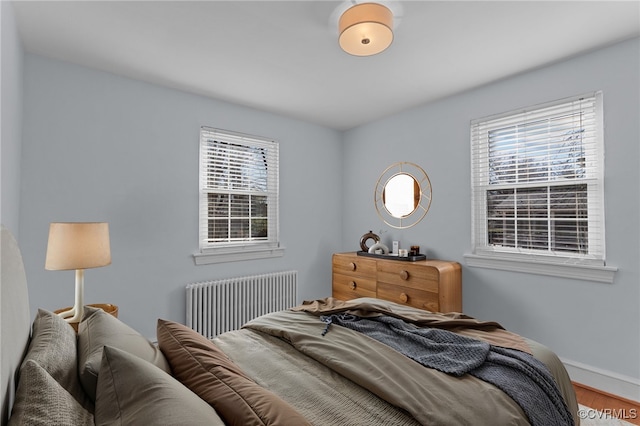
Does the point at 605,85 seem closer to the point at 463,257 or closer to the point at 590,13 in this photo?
the point at 590,13

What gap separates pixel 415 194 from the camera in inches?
150

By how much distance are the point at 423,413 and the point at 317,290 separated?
10.6 ft

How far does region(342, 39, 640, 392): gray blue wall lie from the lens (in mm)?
2391

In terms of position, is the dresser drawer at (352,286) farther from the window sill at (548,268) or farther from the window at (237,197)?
the window sill at (548,268)

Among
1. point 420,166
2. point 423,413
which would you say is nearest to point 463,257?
point 420,166

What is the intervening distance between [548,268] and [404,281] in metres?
1.23

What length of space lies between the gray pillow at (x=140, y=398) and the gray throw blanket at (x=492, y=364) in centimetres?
108

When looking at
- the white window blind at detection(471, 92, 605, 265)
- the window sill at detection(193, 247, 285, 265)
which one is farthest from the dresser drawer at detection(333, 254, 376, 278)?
the white window blind at detection(471, 92, 605, 265)

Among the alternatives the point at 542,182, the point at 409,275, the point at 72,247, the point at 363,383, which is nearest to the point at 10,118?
the point at 72,247

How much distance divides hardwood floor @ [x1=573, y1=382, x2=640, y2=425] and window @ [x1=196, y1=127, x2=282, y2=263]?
3.07 meters

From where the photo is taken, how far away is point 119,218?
114 inches

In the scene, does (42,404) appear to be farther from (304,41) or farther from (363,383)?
(304,41)

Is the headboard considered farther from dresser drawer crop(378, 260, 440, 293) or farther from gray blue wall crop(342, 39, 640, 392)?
gray blue wall crop(342, 39, 640, 392)

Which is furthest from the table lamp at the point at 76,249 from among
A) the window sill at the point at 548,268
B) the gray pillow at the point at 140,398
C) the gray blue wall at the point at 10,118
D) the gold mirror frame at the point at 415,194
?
the window sill at the point at 548,268
